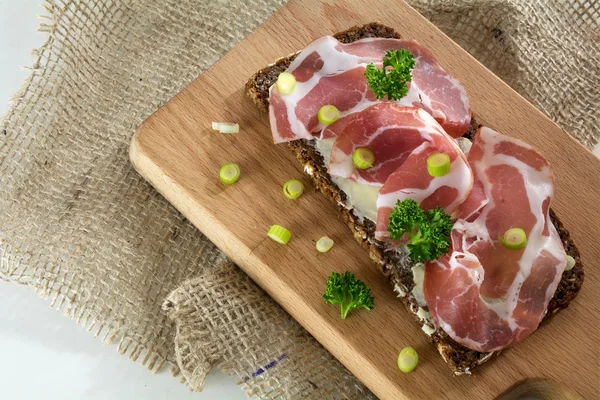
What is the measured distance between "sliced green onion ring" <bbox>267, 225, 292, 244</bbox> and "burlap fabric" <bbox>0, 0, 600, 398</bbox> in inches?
17.0

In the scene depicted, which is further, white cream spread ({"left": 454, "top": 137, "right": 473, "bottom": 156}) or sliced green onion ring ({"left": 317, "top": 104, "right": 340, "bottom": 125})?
white cream spread ({"left": 454, "top": 137, "right": 473, "bottom": 156})

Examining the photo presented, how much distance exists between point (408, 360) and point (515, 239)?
0.82 metres

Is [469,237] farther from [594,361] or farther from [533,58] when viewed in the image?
[533,58]

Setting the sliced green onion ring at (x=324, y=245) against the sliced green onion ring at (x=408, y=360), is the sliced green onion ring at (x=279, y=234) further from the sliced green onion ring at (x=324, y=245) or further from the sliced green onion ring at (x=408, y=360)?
the sliced green onion ring at (x=408, y=360)

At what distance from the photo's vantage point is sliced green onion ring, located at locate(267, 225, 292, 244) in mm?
4395

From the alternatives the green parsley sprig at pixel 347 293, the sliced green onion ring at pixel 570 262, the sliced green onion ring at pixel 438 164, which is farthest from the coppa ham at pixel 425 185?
the sliced green onion ring at pixel 570 262

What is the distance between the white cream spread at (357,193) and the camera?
4246 mm

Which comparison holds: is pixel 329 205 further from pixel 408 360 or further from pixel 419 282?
pixel 408 360

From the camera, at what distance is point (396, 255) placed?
14.1ft

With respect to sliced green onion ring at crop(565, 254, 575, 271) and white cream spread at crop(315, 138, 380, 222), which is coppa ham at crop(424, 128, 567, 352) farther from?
white cream spread at crop(315, 138, 380, 222)

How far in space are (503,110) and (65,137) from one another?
2.60 meters

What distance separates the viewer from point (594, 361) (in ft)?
14.1

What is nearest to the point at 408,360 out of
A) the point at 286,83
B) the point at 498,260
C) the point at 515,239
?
the point at 498,260

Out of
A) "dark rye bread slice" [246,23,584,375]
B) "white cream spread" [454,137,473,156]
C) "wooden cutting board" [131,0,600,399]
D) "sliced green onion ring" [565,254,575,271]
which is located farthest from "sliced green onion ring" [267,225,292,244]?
"sliced green onion ring" [565,254,575,271]
